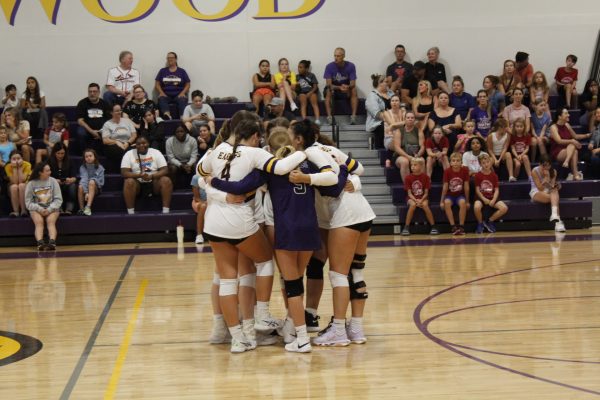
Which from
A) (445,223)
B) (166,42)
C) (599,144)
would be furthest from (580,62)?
(166,42)

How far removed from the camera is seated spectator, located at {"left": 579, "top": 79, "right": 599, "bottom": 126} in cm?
1660

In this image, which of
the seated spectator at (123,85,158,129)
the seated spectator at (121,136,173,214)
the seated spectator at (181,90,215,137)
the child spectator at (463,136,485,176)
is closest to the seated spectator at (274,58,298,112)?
the seated spectator at (181,90,215,137)

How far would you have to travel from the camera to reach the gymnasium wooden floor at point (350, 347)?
582 cm

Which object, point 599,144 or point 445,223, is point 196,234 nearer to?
point 445,223

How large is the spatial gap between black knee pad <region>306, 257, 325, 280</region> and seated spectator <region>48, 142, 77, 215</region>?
795 centimetres

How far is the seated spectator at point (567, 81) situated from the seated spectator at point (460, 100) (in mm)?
2278

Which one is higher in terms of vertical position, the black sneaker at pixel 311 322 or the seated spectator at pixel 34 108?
the seated spectator at pixel 34 108

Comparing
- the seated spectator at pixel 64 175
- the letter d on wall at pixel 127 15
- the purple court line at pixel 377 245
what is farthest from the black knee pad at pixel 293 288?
the letter d on wall at pixel 127 15

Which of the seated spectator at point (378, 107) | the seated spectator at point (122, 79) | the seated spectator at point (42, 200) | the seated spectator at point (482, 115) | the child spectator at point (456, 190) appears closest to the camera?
the seated spectator at point (42, 200)

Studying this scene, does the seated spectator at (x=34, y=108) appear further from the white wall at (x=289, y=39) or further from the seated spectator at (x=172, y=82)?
the seated spectator at (x=172, y=82)

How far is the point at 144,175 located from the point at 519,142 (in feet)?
20.7

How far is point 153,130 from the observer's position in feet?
50.6

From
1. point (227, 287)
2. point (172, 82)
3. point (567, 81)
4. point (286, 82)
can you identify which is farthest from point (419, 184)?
point (227, 287)

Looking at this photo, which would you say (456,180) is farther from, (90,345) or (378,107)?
(90,345)
